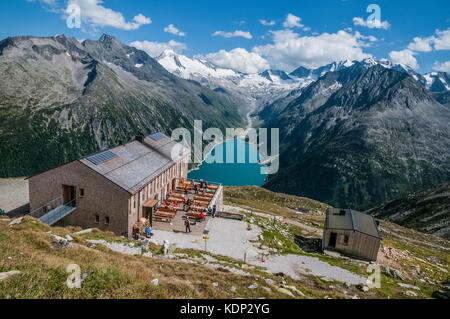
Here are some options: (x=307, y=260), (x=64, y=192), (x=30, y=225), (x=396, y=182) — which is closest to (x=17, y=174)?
(x=64, y=192)

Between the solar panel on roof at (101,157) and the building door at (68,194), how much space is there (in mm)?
5061

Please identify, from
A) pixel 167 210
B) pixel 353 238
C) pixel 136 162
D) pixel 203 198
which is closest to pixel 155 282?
pixel 167 210

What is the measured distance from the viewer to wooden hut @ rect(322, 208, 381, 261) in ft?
125

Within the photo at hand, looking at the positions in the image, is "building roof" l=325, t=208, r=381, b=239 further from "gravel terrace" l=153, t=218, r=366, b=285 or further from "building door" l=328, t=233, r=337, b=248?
"gravel terrace" l=153, t=218, r=366, b=285

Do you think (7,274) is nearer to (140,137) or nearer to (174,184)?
(140,137)

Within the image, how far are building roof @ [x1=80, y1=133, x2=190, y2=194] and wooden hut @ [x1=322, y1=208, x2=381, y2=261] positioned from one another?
28.4 meters

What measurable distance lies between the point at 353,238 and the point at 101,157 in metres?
37.7

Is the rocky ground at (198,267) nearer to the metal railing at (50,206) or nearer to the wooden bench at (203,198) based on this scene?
the wooden bench at (203,198)

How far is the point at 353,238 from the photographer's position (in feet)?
128
